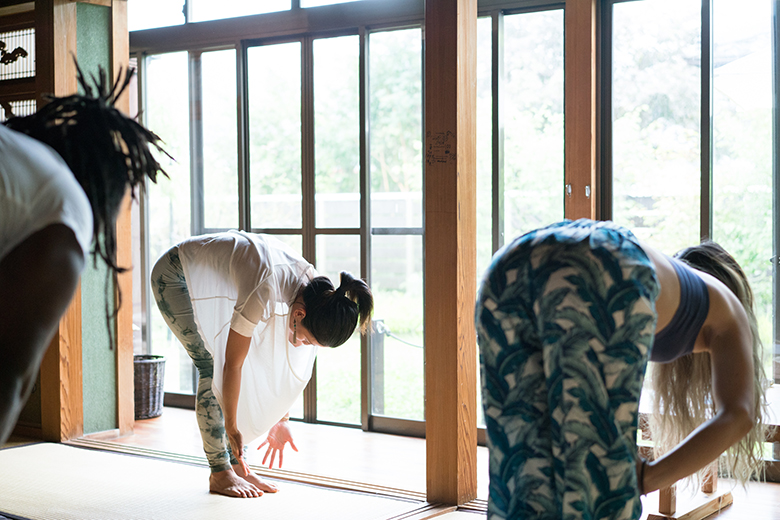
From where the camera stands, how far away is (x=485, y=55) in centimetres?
356

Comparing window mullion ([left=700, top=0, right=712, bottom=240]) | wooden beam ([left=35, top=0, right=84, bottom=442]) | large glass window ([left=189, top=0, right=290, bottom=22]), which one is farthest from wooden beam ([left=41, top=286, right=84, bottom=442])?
window mullion ([left=700, top=0, right=712, bottom=240])

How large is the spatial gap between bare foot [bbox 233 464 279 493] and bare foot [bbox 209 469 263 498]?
2 centimetres

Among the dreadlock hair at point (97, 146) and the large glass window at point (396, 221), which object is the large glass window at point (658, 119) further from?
the dreadlock hair at point (97, 146)

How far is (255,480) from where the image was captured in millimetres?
2693

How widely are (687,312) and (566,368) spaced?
0.29 meters

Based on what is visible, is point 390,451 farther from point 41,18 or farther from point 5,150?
point 5,150

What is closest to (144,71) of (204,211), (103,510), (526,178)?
(204,211)

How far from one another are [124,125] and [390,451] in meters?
2.77

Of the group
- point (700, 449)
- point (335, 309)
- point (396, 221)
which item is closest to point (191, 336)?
point (335, 309)

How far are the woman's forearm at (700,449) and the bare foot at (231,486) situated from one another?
5.73ft

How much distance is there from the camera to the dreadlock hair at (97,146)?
2.89ft

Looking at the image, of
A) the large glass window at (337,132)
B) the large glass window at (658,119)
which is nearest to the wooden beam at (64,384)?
the large glass window at (337,132)

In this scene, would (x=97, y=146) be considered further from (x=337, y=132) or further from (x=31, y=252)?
(x=337, y=132)

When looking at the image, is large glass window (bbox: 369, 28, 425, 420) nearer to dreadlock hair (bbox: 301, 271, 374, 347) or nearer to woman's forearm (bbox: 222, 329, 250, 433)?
dreadlock hair (bbox: 301, 271, 374, 347)
